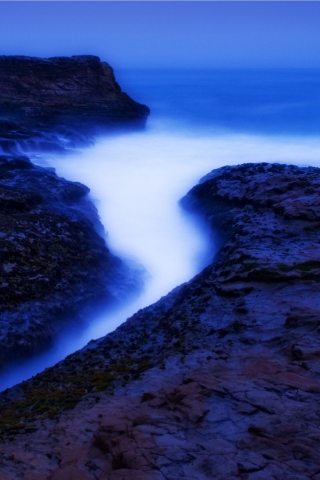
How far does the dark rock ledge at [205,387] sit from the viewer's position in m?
4.38

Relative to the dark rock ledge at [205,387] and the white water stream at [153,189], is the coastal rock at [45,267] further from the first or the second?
the dark rock ledge at [205,387]

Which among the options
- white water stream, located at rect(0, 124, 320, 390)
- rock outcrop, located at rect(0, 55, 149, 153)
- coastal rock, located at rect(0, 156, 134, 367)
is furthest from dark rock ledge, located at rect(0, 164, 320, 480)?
rock outcrop, located at rect(0, 55, 149, 153)

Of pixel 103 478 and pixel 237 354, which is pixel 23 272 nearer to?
pixel 237 354

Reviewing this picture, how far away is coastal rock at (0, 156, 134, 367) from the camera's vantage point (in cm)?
888

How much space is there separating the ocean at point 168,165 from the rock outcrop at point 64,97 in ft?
3.56

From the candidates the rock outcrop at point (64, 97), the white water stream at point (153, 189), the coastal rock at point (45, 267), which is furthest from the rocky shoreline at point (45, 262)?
the rock outcrop at point (64, 97)

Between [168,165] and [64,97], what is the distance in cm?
782

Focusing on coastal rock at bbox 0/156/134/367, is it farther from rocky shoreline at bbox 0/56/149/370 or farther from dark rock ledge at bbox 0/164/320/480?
dark rock ledge at bbox 0/164/320/480

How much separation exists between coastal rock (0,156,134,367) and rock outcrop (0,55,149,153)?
35.2ft

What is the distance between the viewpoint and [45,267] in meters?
10.1

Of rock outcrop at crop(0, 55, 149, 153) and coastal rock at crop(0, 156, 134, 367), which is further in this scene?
rock outcrop at crop(0, 55, 149, 153)

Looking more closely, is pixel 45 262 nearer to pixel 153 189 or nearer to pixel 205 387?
pixel 205 387

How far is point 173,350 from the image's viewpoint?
717 centimetres

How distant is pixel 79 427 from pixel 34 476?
0.97 meters
